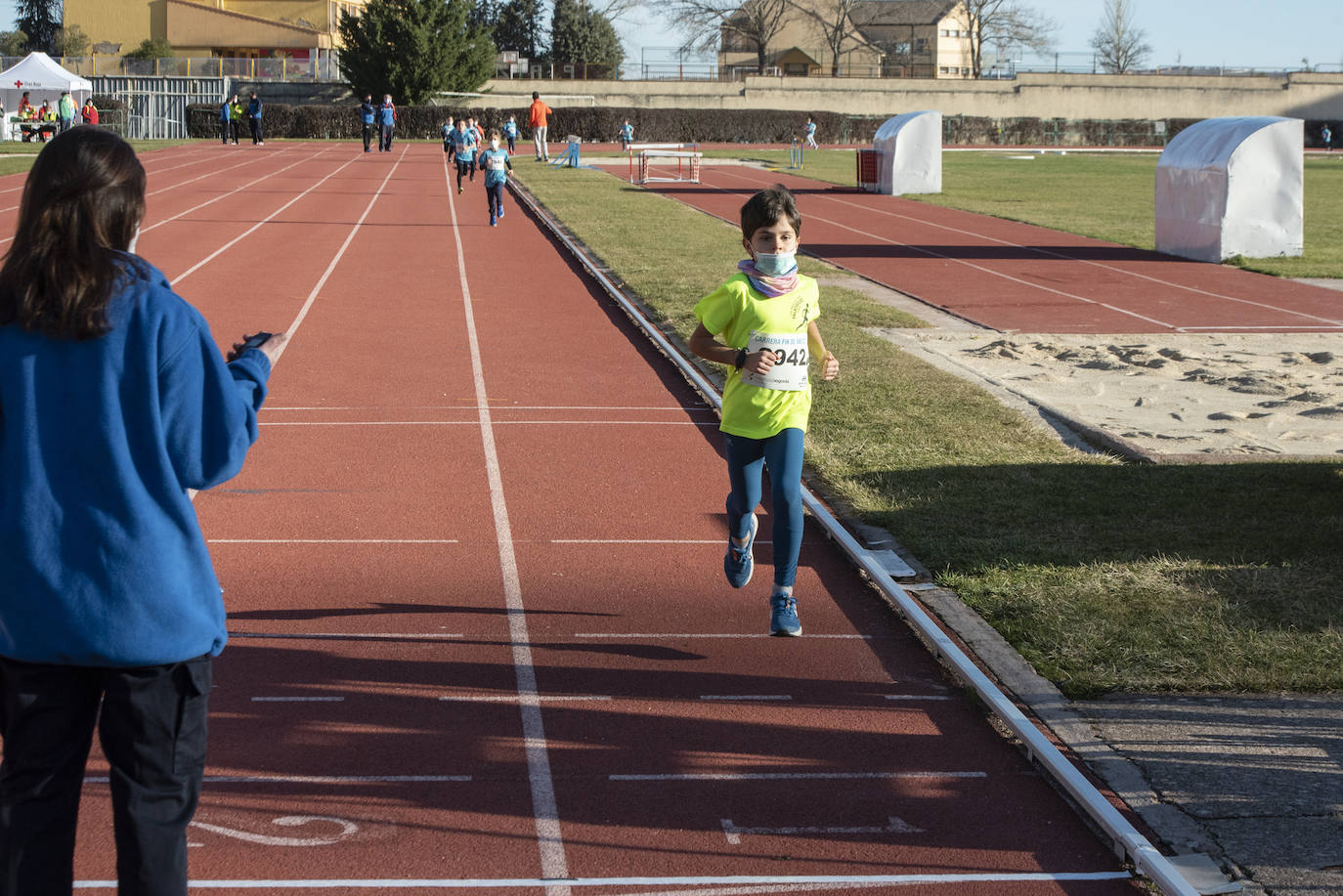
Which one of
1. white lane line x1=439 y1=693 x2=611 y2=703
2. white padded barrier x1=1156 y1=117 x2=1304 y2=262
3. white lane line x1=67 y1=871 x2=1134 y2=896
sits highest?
white padded barrier x1=1156 y1=117 x2=1304 y2=262

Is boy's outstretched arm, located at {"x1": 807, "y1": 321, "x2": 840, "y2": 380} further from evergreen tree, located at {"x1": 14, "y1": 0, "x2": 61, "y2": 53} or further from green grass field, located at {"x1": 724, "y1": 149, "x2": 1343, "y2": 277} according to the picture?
evergreen tree, located at {"x1": 14, "y1": 0, "x2": 61, "y2": 53}

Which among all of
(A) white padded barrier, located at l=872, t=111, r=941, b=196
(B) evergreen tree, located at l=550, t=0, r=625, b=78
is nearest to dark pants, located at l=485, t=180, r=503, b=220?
(A) white padded barrier, located at l=872, t=111, r=941, b=196

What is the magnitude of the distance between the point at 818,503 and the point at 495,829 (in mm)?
3803

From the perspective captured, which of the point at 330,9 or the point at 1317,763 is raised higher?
the point at 330,9

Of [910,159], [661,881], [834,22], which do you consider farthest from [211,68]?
[661,881]

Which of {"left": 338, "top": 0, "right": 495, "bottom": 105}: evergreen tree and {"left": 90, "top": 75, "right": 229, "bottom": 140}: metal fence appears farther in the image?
{"left": 338, "top": 0, "right": 495, "bottom": 105}: evergreen tree

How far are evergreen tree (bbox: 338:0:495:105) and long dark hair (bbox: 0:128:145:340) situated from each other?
67032 millimetres

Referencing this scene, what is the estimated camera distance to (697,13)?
9812 cm

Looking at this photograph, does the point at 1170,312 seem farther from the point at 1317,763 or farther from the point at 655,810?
the point at 655,810

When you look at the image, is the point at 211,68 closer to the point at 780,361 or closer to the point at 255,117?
the point at 255,117

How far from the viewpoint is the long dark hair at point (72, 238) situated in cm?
263

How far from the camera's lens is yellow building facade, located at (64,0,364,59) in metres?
90.8

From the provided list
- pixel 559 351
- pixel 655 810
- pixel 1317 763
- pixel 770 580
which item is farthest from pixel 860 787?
pixel 559 351

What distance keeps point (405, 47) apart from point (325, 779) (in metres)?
66.8
